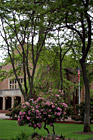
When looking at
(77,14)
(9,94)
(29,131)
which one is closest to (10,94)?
(9,94)

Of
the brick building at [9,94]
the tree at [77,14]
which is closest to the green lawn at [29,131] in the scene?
the tree at [77,14]

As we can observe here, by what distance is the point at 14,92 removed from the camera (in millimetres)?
47812

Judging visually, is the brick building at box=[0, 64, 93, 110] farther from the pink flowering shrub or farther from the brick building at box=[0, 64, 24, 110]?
the pink flowering shrub

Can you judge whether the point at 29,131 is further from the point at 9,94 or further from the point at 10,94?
the point at 9,94

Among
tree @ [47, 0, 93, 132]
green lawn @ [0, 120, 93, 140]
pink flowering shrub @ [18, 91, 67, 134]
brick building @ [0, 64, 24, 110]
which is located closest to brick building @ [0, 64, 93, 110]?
brick building @ [0, 64, 24, 110]

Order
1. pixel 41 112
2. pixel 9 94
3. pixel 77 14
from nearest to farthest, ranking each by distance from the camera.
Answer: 1. pixel 41 112
2. pixel 77 14
3. pixel 9 94

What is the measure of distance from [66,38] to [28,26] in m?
5.84

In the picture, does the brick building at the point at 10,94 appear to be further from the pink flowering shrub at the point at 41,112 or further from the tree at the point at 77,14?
the pink flowering shrub at the point at 41,112

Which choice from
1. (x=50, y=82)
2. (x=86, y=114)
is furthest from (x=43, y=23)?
(x=50, y=82)

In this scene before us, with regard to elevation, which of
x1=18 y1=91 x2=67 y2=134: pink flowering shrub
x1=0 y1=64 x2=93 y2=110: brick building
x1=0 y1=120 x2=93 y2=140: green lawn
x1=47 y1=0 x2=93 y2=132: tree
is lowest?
x1=0 y1=120 x2=93 y2=140: green lawn

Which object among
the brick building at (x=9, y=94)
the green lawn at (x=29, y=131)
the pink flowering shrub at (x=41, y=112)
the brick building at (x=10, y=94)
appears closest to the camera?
the pink flowering shrub at (x=41, y=112)

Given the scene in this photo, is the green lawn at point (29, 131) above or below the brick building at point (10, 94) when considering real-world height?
below

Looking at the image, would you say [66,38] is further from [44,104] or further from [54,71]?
[44,104]

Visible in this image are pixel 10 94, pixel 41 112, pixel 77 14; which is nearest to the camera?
pixel 41 112
